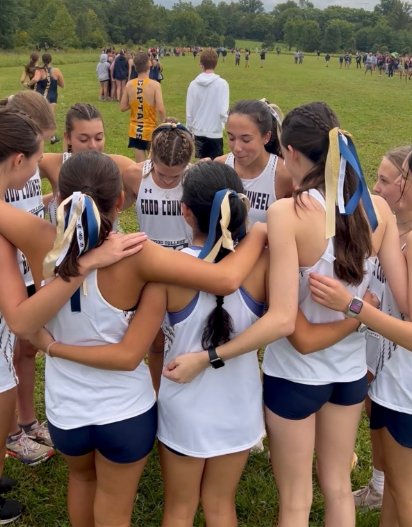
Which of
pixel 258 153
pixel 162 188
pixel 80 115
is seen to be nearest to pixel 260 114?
pixel 258 153

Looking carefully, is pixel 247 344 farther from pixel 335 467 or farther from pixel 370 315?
pixel 335 467

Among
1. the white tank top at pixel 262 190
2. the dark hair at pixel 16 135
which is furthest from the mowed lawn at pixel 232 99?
the dark hair at pixel 16 135

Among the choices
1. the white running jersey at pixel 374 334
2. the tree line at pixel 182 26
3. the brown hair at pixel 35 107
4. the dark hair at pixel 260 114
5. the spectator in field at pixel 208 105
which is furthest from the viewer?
the tree line at pixel 182 26

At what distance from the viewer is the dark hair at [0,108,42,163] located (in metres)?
2.13

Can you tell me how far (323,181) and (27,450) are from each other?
8.06 feet

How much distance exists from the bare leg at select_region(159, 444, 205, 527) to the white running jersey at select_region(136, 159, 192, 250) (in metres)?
1.47

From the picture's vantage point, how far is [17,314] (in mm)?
1938

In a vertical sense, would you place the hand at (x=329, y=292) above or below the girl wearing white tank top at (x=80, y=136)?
below

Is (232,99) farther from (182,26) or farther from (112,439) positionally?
(182,26)

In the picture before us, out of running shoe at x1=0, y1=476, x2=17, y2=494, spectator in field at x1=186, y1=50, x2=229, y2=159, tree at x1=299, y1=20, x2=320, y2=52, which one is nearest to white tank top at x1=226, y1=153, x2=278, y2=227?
running shoe at x1=0, y1=476, x2=17, y2=494

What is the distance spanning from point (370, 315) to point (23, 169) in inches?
61.7

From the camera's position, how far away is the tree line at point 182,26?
7280 centimetres

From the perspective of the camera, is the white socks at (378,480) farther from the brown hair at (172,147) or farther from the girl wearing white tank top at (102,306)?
the brown hair at (172,147)

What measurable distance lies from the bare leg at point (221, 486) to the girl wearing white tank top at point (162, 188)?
1240 millimetres
